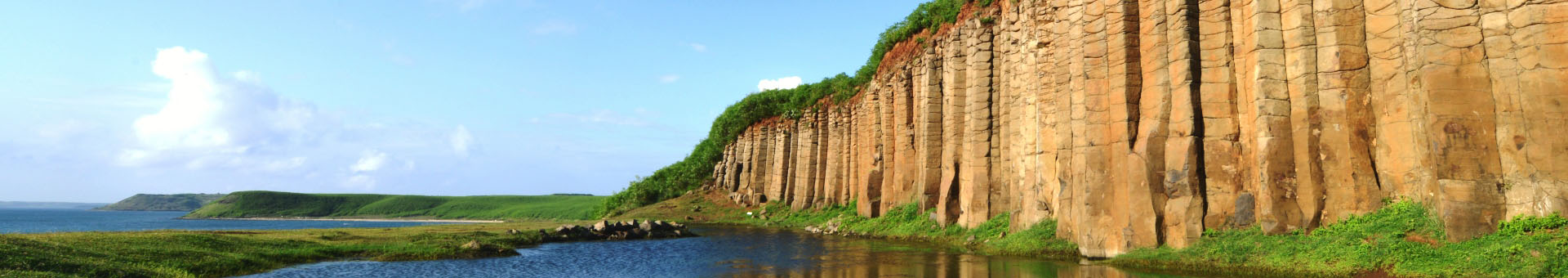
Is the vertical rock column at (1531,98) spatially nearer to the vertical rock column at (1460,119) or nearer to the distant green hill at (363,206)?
the vertical rock column at (1460,119)

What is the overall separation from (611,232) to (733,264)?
1257cm

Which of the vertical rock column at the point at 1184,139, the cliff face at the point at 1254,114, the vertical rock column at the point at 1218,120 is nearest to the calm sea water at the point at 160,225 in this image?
the cliff face at the point at 1254,114

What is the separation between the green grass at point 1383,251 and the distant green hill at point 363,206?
357ft

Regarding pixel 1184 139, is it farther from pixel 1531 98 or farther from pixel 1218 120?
pixel 1531 98

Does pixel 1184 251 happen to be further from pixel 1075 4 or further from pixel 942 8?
pixel 942 8

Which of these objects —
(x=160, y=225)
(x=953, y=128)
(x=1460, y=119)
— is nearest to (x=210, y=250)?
(x=953, y=128)

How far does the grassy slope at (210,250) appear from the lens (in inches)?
555

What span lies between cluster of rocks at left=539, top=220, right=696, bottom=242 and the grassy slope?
2.60 meters

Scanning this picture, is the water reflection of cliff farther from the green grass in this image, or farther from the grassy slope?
the grassy slope

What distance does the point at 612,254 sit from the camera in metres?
24.8

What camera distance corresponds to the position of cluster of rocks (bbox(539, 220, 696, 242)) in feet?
103

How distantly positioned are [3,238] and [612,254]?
1285 centimetres

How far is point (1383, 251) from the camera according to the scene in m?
13.0

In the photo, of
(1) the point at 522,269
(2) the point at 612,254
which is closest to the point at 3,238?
(1) the point at 522,269
